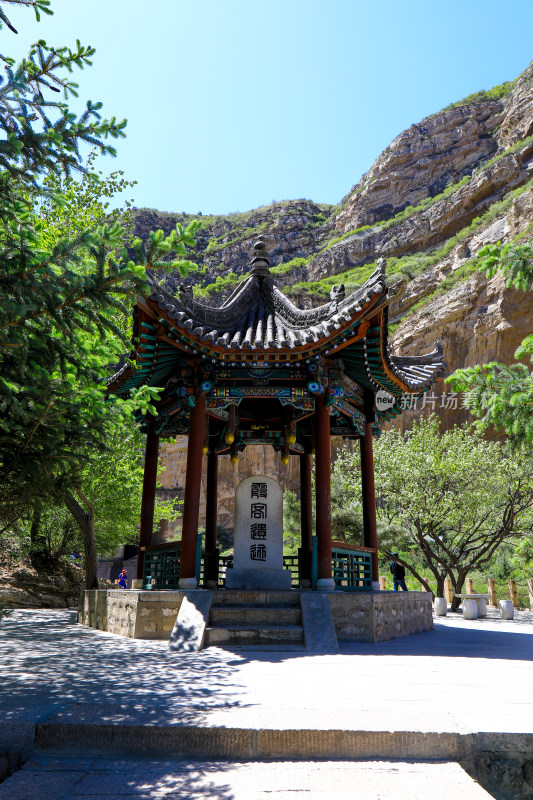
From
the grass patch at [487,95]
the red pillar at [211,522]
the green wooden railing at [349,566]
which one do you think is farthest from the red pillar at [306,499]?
the grass patch at [487,95]

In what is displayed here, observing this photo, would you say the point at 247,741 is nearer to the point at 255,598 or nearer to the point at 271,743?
the point at 271,743

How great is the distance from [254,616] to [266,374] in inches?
148

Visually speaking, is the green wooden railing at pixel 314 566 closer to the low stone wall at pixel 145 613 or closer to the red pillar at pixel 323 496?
the red pillar at pixel 323 496

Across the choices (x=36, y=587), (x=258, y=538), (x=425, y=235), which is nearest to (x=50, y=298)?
(x=258, y=538)

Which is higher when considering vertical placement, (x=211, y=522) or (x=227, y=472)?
(x=227, y=472)

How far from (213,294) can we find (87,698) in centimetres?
6282

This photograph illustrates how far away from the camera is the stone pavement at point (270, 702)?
10.5ft

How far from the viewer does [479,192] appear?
4894cm

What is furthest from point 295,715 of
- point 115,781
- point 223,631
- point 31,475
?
point 223,631

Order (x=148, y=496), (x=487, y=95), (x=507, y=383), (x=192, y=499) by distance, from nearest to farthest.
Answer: (x=507, y=383)
(x=192, y=499)
(x=148, y=496)
(x=487, y=95)

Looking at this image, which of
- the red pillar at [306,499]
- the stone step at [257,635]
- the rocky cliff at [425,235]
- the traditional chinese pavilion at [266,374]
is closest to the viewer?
the stone step at [257,635]

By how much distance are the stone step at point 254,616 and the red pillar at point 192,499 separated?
2.64ft

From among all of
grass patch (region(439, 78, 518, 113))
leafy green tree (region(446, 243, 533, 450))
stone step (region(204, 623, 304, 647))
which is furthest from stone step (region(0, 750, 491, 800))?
grass patch (region(439, 78, 518, 113))

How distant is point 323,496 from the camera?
8.56 metres
